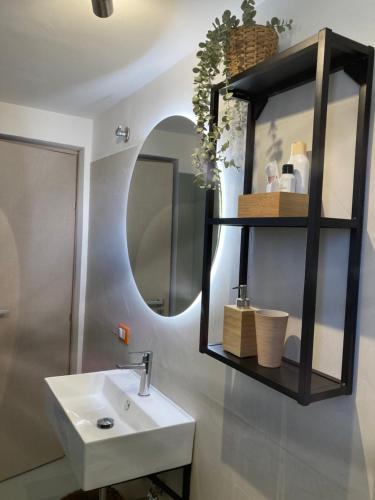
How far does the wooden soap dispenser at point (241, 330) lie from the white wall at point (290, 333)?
0.09 m

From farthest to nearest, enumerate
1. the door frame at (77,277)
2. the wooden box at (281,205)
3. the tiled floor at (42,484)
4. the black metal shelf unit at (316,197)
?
1. the door frame at (77,277)
2. the tiled floor at (42,484)
3. the wooden box at (281,205)
4. the black metal shelf unit at (316,197)

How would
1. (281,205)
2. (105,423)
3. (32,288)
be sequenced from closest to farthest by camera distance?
(281,205) → (105,423) → (32,288)

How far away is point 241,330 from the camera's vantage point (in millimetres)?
1228

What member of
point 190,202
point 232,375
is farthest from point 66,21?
point 232,375

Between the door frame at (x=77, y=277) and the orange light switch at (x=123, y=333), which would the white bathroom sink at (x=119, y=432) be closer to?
the orange light switch at (x=123, y=333)

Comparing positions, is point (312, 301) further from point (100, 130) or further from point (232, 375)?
point (100, 130)

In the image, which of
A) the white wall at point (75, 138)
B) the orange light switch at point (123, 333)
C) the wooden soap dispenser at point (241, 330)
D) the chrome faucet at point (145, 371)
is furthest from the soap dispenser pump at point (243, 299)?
the white wall at point (75, 138)

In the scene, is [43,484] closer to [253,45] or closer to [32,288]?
[32,288]

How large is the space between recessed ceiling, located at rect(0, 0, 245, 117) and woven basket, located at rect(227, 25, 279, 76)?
0.83 ft

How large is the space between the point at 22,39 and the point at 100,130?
1022 mm

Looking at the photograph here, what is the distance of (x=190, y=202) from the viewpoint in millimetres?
1788

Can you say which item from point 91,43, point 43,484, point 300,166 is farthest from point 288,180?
point 43,484

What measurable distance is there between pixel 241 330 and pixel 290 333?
14cm

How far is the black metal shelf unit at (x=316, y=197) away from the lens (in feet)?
3.10
